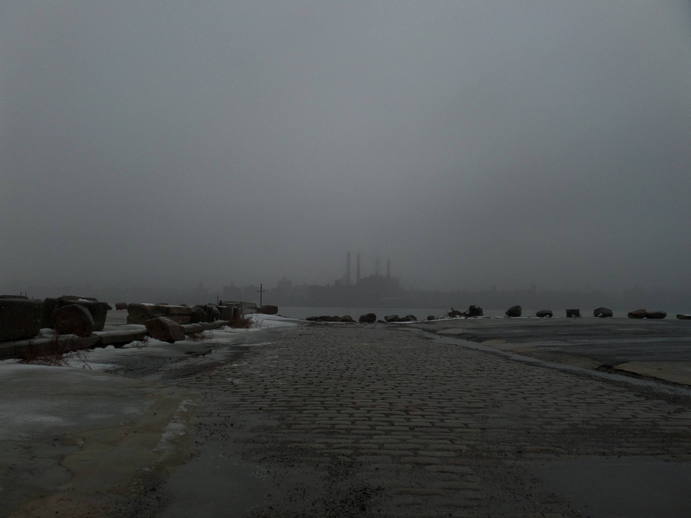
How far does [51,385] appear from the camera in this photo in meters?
6.88

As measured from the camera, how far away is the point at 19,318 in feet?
31.0

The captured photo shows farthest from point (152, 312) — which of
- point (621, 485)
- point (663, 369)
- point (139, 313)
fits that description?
point (621, 485)

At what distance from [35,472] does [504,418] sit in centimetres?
480

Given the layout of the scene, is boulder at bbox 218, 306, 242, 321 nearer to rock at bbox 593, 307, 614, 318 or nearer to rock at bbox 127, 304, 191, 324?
rock at bbox 127, 304, 191, 324

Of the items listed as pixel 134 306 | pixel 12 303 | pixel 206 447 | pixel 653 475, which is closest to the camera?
pixel 653 475

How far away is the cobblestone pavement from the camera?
11.5 ft

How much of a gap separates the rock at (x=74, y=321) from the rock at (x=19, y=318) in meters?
2.22

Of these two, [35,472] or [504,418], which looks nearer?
[35,472]

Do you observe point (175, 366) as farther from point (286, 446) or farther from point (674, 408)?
point (674, 408)

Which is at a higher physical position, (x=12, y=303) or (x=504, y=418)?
(x=12, y=303)

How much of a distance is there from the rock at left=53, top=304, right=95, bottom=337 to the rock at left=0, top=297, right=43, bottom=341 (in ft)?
7.28

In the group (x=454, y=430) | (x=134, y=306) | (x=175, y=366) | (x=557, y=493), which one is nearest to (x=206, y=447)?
(x=454, y=430)

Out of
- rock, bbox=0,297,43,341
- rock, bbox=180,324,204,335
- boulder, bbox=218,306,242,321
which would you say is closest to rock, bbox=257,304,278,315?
boulder, bbox=218,306,242,321

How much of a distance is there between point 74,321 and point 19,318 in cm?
299
